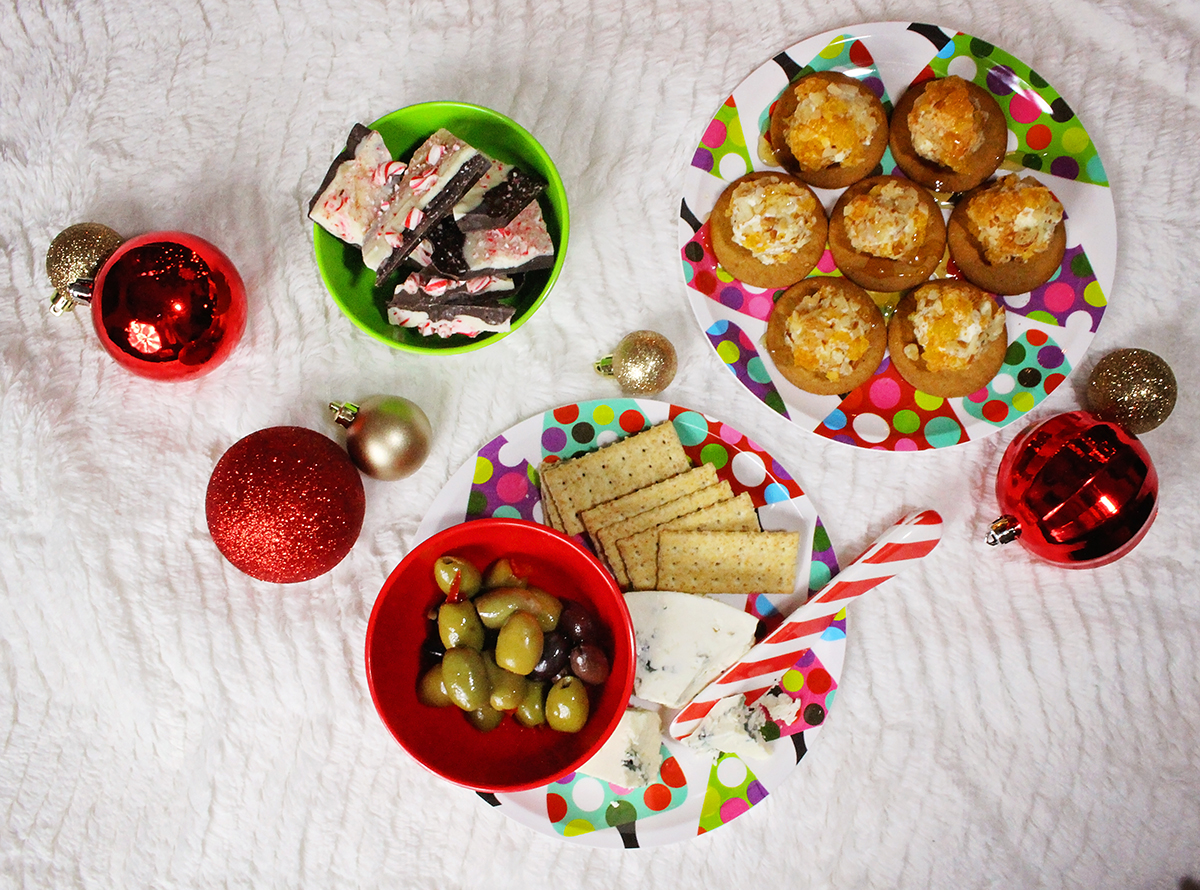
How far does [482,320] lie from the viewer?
1.01 m

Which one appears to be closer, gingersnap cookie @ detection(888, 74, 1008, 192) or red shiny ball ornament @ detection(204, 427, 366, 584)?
red shiny ball ornament @ detection(204, 427, 366, 584)

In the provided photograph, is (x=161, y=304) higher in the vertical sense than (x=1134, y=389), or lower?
lower

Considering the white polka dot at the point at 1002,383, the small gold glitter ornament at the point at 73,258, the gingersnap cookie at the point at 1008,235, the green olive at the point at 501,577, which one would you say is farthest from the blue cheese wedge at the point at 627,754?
the small gold glitter ornament at the point at 73,258

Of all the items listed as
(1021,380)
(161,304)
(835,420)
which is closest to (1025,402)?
(1021,380)

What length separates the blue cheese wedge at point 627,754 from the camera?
3.52 ft

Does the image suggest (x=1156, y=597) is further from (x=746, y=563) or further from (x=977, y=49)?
(x=977, y=49)

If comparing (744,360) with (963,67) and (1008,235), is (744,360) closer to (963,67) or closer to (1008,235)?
(1008,235)

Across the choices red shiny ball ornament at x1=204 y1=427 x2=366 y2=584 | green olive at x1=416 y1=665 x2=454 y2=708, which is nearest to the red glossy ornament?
green olive at x1=416 y1=665 x2=454 y2=708

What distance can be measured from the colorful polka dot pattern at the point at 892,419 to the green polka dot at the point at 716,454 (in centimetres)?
13

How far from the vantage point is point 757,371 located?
1.15 meters

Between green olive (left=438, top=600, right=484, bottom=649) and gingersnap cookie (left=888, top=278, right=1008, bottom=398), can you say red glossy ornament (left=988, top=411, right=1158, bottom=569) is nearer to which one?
gingersnap cookie (left=888, top=278, right=1008, bottom=398)

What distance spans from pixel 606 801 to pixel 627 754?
0.09 metres

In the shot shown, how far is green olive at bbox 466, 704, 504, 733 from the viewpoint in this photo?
97 cm

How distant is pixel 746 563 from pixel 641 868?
0.48 meters
